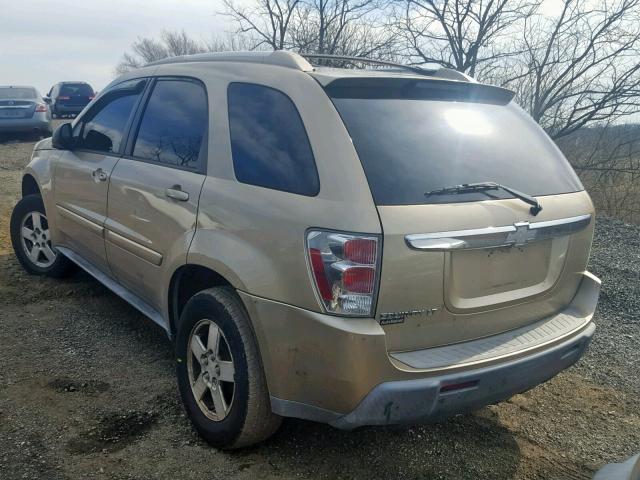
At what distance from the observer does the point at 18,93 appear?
14.8m

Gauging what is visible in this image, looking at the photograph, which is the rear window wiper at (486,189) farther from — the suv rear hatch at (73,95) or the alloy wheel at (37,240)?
the suv rear hatch at (73,95)

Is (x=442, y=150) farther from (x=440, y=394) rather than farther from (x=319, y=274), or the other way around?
(x=440, y=394)

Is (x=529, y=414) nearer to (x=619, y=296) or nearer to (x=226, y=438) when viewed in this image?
(x=226, y=438)

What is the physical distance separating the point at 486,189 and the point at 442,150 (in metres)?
0.25

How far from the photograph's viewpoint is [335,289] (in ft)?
6.75

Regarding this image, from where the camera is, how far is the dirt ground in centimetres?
252

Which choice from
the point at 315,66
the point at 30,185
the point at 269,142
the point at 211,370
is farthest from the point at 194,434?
the point at 30,185

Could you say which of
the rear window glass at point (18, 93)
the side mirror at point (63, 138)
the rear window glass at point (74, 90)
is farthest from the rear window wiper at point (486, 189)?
the rear window glass at point (74, 90)

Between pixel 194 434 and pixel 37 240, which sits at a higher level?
pixel 37 240

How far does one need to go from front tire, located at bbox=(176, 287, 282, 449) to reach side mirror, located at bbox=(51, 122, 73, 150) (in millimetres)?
2151

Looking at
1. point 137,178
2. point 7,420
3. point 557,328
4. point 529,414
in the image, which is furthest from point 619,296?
point 7,420

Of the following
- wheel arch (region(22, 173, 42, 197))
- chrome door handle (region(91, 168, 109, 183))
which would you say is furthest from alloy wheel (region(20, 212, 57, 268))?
chrome door handle (region(91, 168, 109, 183))

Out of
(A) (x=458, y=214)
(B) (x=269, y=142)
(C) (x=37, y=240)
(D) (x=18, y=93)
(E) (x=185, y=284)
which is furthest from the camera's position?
(D) (x=18, y=93)

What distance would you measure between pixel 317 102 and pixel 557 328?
153 centimetres
